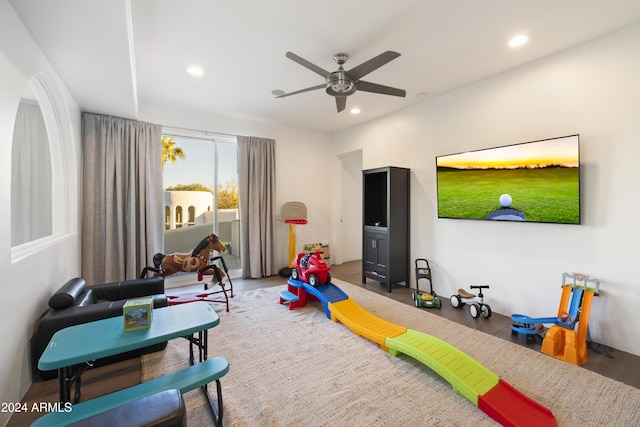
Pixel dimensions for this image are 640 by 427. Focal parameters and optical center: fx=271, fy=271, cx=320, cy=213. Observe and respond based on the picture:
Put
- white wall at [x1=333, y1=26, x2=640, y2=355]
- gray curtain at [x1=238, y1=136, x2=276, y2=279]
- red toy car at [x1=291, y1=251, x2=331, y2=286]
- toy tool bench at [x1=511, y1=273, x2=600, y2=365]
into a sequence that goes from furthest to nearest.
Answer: gray curtain at [x1=238, y1=136, x2=276, y2=279] → red toy car at [x1=291, y1=251, x2=331, y2=286] → white wall at [x1=333, y1=26, x2=640, y2=355] → toy tool bench at [x1=511, y1=273, x2=600, y2=365]

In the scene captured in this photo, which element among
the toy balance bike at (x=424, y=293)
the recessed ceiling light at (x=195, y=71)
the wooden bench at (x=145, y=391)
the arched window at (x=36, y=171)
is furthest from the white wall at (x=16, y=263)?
the toy balance bike at (x=424, y=293)

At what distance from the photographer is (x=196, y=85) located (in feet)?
12.0

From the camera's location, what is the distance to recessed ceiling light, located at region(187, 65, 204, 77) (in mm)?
3186

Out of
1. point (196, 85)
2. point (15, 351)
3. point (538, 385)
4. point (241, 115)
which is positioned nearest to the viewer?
point (15, 351)

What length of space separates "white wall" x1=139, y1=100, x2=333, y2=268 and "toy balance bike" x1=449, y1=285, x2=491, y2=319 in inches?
121

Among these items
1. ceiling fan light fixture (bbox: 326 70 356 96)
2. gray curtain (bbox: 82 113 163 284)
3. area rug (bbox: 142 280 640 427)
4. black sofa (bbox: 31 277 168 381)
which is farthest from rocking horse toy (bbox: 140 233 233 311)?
ceiling fan light fixture (bbox: 326 70 356 96)

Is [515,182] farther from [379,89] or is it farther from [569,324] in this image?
[379,89]

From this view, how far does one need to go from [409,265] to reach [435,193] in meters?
1.25

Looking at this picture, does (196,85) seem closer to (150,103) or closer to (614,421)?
(150,103)

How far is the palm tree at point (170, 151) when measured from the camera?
4453 mm

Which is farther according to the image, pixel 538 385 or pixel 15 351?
pixel 538 385

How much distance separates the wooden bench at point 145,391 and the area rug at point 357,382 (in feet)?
0.99

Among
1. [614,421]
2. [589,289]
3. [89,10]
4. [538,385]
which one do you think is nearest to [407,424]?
[538,385]

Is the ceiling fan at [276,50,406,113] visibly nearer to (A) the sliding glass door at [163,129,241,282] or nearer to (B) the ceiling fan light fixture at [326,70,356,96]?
(B) the ceiling fan light fixture at [326,70,356,96]
